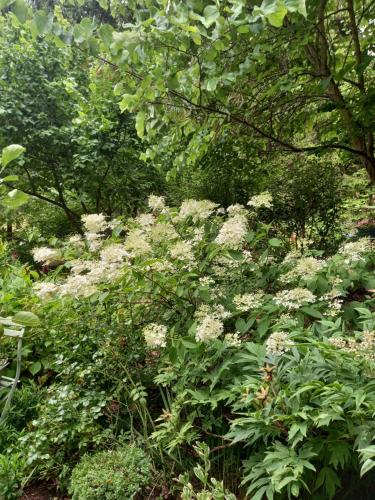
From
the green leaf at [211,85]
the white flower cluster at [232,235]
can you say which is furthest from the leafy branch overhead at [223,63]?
the white flower cluster at [232,235]

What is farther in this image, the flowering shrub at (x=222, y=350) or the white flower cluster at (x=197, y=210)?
the white flower cluster at (x=197, y=210)

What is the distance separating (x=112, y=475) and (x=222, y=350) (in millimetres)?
702

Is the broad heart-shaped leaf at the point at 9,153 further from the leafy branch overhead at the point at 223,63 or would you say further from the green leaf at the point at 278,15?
the green leaf at the point at 278,15

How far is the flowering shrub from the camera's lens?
1.36 meters

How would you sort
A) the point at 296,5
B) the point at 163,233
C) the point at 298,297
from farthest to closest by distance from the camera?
the point at 163,233 < the point at 298,297 < the point at 296,5

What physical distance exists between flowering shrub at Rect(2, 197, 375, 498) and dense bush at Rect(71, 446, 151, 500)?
0.38 feet

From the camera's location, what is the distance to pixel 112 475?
63.2 inches

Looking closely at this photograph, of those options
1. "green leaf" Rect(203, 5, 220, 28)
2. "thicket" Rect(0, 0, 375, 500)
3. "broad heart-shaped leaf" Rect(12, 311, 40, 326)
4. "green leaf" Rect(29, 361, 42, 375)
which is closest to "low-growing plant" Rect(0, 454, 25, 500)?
"thicket" Rect(0, 0, 375, 500)

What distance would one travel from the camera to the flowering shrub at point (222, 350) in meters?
1.36

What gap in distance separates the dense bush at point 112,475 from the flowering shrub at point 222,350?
117mm

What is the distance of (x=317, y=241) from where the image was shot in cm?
404

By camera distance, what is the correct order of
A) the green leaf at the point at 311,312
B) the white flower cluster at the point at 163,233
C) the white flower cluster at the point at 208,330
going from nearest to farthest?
the white flower cluster at the point at 208,330 < the green leaf at the point at 311,312 < the white flower cluster at the point at 163,233

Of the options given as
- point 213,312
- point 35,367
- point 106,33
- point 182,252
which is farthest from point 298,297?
point 35,367

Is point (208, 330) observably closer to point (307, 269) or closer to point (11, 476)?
point (307, 269)
